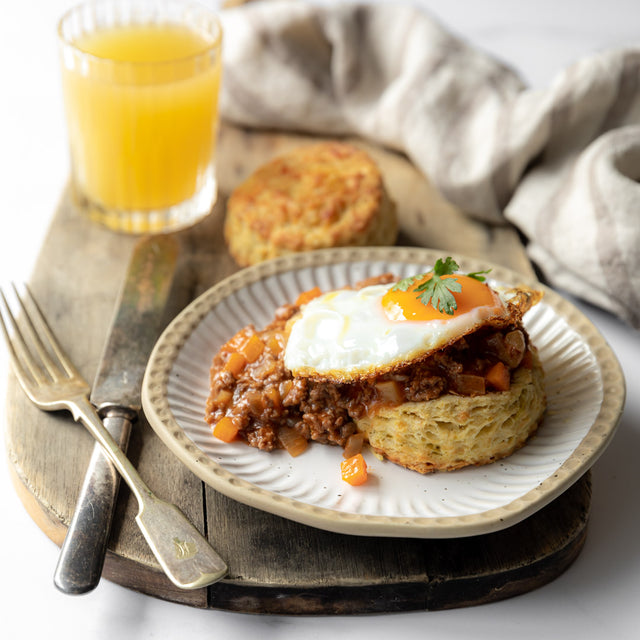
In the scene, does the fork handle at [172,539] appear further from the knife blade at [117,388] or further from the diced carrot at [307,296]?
the diced carrot at [307,296]

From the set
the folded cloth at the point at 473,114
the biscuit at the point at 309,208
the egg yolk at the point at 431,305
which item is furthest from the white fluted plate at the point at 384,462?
the folded cloth at the point at 473,114

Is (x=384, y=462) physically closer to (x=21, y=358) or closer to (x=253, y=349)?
(x=253, y=349)

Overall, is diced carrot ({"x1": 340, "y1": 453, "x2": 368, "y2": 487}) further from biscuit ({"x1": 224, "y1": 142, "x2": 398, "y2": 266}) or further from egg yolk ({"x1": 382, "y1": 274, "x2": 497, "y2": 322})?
biscuit ({"x1": 224, "y1": 142, "x2": 398, "y2": 266})

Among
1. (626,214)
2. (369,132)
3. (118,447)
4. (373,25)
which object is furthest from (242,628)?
(373,25)

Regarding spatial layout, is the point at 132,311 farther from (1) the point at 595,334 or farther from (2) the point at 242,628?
(1) the point at 595,334

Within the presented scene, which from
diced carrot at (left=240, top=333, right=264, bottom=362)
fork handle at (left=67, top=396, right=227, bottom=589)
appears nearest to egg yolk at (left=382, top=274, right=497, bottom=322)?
diced carrot at (left=240, top=333, right=264, bottom=362)
